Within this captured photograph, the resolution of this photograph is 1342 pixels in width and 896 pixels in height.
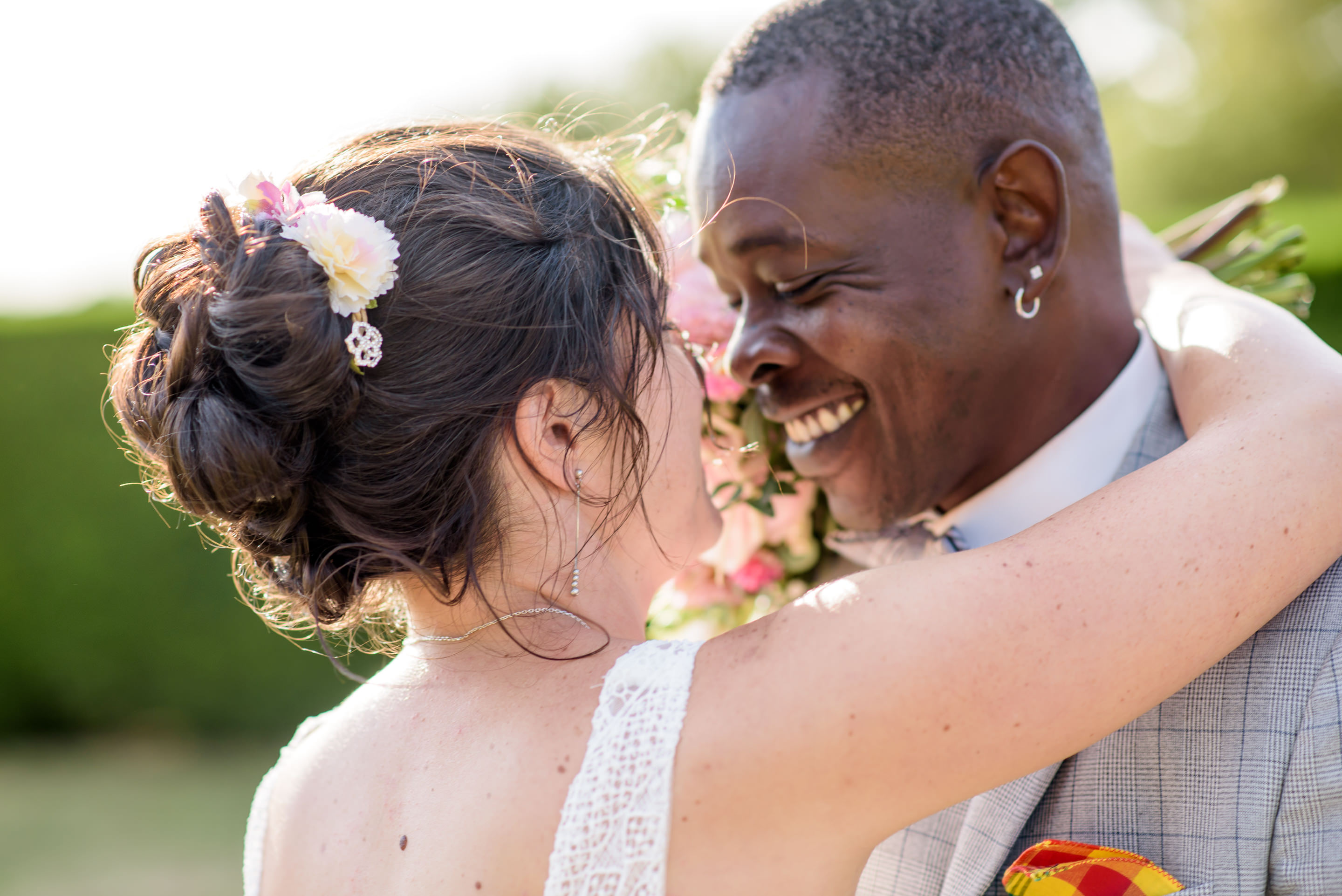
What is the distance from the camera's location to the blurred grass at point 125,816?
25.1 ft

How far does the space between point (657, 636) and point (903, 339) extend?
5.86 feet

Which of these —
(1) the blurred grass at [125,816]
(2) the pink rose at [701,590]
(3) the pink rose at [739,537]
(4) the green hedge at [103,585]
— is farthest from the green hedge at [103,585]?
(3) the pink rose at [739,537]

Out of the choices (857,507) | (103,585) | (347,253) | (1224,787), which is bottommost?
(103,585)

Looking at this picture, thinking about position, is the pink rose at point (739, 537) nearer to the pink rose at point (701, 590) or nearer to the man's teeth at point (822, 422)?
the pink rose at point (701, 590)

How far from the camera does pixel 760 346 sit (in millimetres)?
2480

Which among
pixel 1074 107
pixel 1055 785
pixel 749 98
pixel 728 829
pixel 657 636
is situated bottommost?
pixel 657 636

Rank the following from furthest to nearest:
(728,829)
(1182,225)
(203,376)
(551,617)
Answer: (1182,225)
(551,617)
(203,376)
(728,829)

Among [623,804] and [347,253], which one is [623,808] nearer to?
[623,804]

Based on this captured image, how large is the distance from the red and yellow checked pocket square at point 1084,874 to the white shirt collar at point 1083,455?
30.6 inches

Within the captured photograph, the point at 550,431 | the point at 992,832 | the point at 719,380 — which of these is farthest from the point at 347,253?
the point at 992,832

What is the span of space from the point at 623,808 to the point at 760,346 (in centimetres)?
125

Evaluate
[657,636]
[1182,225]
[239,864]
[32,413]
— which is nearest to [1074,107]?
[1182,225]

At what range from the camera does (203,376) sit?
171cm

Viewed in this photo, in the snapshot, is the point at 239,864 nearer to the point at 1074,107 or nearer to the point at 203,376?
the point at 203,376
